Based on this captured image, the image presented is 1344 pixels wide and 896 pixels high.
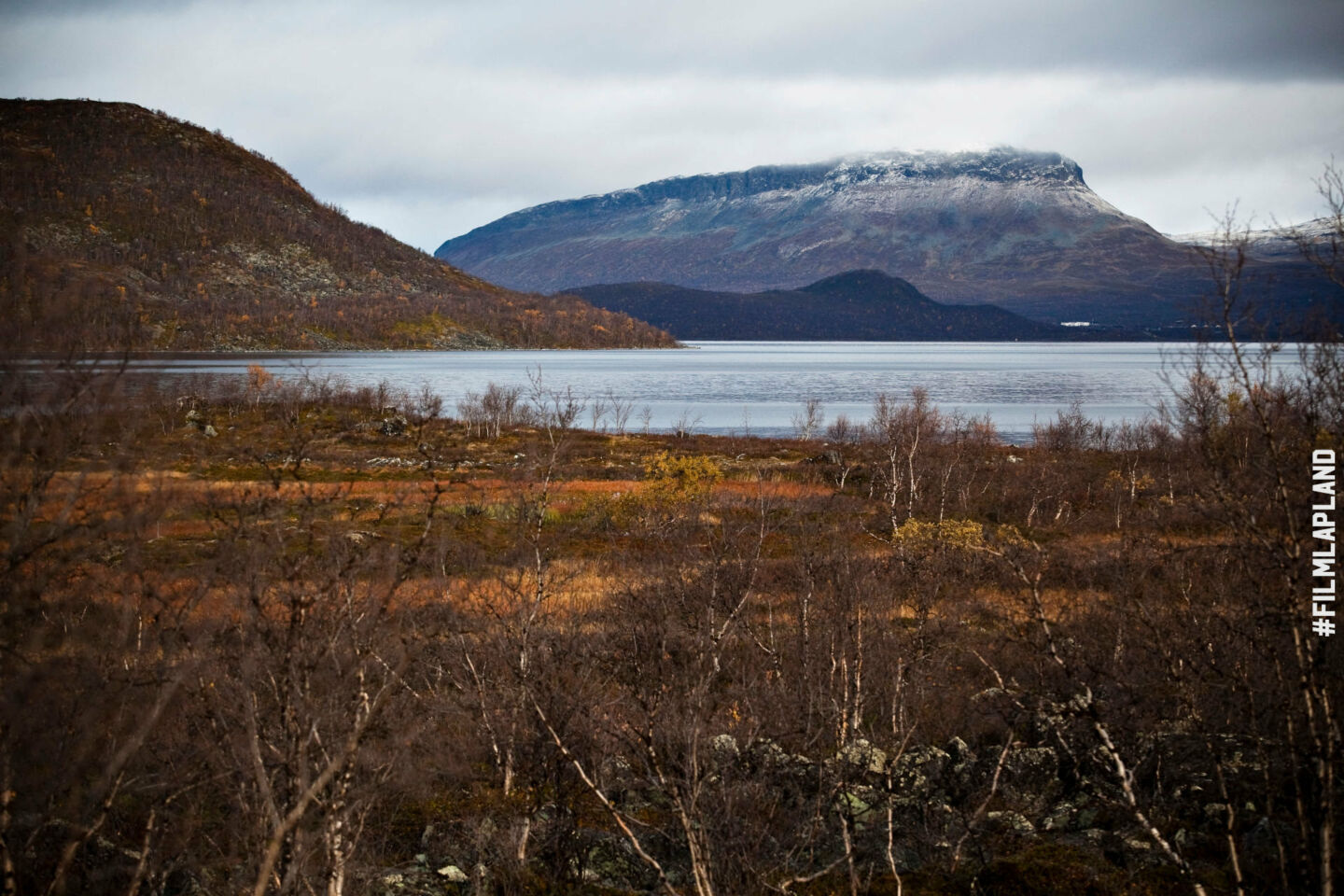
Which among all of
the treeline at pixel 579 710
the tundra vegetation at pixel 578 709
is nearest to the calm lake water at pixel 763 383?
the tundra vegetation at pixel 578 709

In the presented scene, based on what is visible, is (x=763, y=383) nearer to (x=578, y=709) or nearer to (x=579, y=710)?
(x=579, y=710)

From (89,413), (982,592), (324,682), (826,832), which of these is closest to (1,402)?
(89,413)

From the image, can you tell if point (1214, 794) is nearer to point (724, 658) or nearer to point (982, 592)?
point (724, 658)

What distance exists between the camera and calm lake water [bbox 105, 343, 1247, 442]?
276 feet

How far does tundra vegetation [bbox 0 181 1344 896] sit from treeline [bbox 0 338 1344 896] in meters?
0.06

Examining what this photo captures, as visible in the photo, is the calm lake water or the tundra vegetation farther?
the calm lake water

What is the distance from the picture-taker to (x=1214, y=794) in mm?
10219

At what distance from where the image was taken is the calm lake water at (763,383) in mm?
84125

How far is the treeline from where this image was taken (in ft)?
17.0

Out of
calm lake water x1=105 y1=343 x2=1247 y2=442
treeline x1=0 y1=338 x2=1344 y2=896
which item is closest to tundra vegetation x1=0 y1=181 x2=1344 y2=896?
treeline x1=0 y1=338 x2=1344 y2=896

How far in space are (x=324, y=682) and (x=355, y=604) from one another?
1.29m

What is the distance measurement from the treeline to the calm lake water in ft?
139

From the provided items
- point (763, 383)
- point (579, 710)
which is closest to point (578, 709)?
point (579, 710)

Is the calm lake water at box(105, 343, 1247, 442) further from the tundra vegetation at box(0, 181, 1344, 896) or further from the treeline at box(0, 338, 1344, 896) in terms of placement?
the treeline at box(0, 338, 1344, 896)
